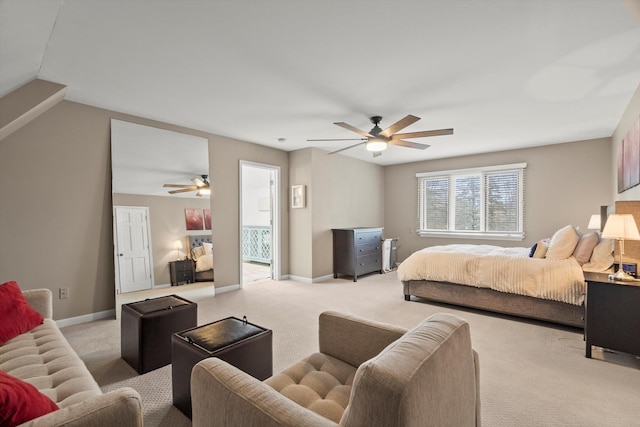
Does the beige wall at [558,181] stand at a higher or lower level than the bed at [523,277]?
higher

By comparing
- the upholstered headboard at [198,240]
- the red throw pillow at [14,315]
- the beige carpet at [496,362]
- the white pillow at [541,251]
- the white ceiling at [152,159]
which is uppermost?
the white ceiling at [152,159]

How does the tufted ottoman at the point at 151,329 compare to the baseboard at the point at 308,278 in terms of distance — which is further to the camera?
the baseboard at the point at 308,278

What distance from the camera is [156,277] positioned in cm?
412

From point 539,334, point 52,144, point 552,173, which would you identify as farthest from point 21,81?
point 552,173

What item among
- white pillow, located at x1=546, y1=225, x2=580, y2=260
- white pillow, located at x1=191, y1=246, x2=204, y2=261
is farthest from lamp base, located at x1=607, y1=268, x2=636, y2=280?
white pillow, located at x1=191, y1=246, x2=204, y2=261

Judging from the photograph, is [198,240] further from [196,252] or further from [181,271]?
[181,271]

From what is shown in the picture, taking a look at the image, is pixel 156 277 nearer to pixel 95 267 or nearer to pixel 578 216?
pixel 95 267

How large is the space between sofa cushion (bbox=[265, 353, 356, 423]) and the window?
18.9 ft

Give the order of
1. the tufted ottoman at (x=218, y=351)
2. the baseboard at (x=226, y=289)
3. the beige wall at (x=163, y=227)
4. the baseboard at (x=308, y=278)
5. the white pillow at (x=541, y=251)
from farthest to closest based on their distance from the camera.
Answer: the baseboard at (x=308, y=278) → the baseboard at (x=226, y=289) → the beige wall at (x=163, y=227) → the white pillow at (x=541, y=251) → the tufted ottoman at (x=218, y=351)

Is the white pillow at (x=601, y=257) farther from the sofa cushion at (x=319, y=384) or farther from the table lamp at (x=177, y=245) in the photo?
the table lamp at (x=177, y=245)

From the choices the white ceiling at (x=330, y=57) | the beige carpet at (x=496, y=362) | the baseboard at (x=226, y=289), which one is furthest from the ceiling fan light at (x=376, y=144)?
the baseboard at (x=226, y=289)

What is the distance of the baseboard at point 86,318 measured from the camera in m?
3.44

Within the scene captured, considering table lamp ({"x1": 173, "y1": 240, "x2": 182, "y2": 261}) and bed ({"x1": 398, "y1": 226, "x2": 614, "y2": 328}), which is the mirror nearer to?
table lamp ({"x1": 173, "y1": 240, "x2": 182, "y2": 261})

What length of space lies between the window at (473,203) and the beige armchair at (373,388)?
18.6ft
